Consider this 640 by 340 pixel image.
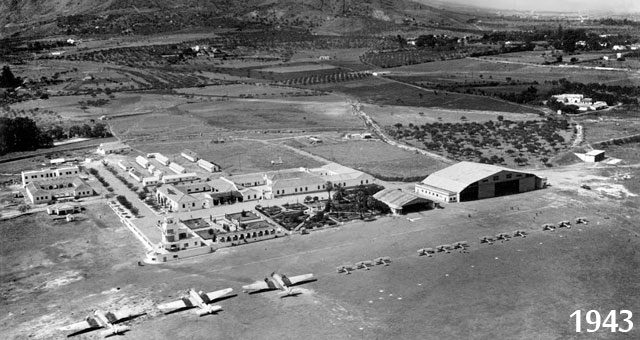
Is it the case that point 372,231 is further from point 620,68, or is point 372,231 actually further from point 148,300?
point 620,68

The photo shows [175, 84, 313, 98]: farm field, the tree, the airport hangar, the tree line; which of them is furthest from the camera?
the tree

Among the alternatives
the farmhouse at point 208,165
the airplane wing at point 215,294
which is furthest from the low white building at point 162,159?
the airplane wing at point 215,294

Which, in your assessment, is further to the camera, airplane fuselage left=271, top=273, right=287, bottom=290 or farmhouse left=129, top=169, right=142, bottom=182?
farmhouse left=129, top=169, right=142, bottom=182

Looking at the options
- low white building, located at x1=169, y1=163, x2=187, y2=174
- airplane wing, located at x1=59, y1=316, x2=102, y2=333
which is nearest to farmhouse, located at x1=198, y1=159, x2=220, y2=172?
low white building, located at x1=169, y1=163, x2=187, y2=174

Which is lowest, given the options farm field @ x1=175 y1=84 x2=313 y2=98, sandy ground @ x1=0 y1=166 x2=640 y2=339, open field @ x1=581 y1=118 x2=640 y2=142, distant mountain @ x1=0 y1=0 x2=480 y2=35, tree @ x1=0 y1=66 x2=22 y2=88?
sandy ground @ x1=0 y1=166 x2=640 y2=339

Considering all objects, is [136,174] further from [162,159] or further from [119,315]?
[119,315]

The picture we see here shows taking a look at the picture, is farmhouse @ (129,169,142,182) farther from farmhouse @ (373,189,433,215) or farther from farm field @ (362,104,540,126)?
farm field @ (362,104,540,126)

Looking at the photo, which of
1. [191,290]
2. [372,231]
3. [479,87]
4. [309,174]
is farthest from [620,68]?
[191,290]
